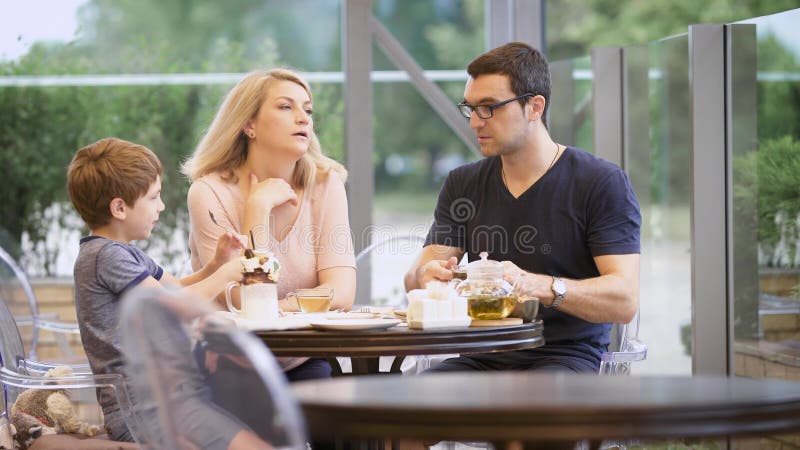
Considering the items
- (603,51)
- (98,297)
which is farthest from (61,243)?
(98,297)

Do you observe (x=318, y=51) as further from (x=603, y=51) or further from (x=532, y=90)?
(x=532, y=90)

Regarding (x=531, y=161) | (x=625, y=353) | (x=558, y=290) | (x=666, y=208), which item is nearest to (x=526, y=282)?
(x=558, y=290)

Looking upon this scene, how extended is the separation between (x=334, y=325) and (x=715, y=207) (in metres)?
1.91

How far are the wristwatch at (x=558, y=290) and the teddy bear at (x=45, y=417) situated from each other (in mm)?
1141

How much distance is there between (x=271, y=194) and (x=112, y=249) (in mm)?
688

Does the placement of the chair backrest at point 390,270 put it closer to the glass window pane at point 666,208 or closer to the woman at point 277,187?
the glass window pane at point 666,208

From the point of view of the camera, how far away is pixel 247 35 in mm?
5426

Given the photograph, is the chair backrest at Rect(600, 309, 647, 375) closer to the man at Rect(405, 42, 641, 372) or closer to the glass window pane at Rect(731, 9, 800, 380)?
the man at Rect(405, 42, 641, 372)

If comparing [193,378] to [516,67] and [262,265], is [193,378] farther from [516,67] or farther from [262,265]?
[516,67]

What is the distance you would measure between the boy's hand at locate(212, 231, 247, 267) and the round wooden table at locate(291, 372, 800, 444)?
1063 mm

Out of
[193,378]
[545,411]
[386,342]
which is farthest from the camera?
[386,342]

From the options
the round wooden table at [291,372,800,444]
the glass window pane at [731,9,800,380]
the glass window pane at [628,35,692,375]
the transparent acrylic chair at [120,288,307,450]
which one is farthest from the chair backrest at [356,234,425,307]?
the round wooden table at [291,372,800,444]

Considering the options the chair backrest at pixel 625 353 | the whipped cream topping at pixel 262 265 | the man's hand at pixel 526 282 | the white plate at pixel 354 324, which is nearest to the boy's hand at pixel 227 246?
the whipped cream topping at pixel 262 265

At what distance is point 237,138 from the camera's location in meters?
3.24
